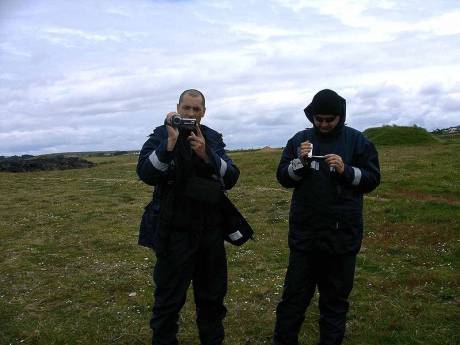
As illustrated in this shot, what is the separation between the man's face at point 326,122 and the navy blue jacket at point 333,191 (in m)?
0.08

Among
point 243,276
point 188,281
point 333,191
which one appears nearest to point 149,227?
point 188,281

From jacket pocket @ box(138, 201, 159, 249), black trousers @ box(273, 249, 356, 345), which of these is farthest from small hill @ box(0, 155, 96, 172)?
black trousers @ box(273, 249, 356, 345)

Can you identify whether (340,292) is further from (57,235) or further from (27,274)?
(57,235)

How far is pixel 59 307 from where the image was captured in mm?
9328

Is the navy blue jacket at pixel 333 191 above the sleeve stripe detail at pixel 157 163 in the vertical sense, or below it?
below

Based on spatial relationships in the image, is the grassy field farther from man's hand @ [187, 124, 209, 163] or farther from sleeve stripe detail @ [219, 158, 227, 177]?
man's hand @ [187, 124, 209, 163]

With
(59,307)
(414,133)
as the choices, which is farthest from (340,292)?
(414,133)

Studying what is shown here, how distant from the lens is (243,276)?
10.9m

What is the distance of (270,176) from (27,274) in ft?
65.3

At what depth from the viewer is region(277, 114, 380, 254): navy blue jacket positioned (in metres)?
6.16

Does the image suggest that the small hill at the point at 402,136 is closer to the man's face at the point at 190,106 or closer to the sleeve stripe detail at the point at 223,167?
the sleeve stripe detail at the point at 223,167

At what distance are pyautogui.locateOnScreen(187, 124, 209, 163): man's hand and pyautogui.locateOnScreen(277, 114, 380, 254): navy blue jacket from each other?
3.68 feet

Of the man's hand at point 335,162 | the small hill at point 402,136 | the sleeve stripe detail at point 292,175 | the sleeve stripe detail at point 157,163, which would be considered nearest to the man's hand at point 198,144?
the sleeve stripe detail at point 157,163

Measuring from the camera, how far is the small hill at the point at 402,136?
4581 centimetres
